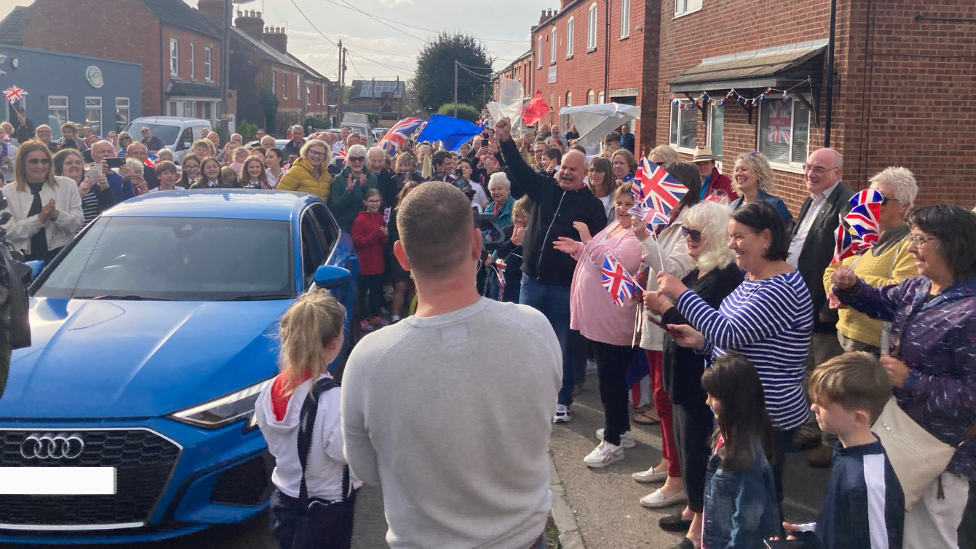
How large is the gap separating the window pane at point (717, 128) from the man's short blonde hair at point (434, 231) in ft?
42.7

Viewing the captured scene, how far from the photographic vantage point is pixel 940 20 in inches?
361

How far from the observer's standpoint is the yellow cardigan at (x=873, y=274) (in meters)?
4.29

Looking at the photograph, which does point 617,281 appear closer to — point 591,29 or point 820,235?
point 820,235

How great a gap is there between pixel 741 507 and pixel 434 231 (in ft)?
6.26

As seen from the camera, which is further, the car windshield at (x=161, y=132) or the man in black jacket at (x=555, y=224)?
the car windshield at (x=161, y=132)

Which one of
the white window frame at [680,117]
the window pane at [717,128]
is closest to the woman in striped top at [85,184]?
the window pane at [717,128]

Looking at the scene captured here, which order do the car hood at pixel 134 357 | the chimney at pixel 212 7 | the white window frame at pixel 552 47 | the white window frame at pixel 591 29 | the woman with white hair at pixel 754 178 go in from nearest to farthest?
1. the car hood at pixel 134 357
2. the woman with white hair at pixel 754 178
3. the white window frame at pixel 591 29
4. the white window frame at pixel 552 47
5. the chimney at pixel 212 7

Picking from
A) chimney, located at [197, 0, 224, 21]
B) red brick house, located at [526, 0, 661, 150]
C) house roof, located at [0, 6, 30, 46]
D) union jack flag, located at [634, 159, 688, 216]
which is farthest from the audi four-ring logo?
chimney, located at [197, 0, 224, 21]

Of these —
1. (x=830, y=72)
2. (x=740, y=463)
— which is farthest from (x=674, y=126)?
(x=740, y=463)

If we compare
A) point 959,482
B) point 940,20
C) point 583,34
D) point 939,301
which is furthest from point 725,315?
point 583,34

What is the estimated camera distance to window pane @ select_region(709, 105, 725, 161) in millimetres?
14344

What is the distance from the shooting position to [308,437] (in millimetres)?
3098

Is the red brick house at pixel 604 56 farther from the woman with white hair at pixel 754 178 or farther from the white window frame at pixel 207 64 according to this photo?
the white window frame at pixel 207 64

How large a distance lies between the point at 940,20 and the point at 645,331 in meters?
6.65
